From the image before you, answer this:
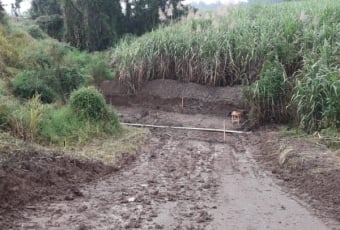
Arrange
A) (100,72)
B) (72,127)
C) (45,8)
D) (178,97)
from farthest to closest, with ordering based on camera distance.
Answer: (45,8) → (100,72) → (178,97) → (72,127)

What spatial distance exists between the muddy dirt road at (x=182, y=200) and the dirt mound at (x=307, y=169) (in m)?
0.22

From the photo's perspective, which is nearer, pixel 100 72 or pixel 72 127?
pixel 72 127

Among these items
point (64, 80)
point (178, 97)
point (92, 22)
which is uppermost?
point (92, 22)

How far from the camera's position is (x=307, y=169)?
267 inches

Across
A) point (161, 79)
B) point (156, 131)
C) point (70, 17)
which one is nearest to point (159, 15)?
point (70, 17)

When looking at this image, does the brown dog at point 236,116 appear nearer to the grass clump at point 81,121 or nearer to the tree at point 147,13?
the grass clump at point 81,121

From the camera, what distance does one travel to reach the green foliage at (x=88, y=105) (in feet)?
30.3

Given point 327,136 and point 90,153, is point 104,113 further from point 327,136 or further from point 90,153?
point 327,136

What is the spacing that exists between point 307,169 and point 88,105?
451cm

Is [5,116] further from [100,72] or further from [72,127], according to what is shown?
[100,72]

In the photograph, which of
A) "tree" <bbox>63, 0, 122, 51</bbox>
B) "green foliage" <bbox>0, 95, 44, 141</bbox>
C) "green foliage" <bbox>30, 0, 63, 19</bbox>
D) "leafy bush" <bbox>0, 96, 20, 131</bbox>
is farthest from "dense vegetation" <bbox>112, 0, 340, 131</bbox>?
"green foliage" <bbox>30, 0, 63, 19</bbox>

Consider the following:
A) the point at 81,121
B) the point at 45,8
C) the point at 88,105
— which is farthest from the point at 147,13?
the point at 81,121

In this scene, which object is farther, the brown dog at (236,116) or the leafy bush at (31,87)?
the brown dog at (236,116)

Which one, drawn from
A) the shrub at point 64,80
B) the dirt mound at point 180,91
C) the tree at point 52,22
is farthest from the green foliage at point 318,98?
the tree at point 52,22
